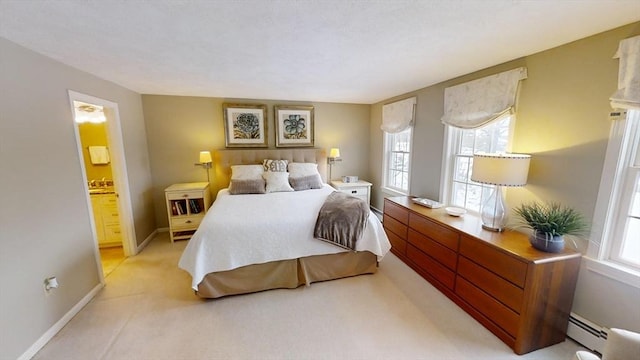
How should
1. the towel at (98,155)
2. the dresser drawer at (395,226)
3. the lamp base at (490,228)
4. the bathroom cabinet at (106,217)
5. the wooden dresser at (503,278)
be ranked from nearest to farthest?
the wooden dresser at (503,278) → the lamp base at (490,228) → the dresser drawer at (395,226) → the bathroom cabinet at (106,217) → the towel at (98,155)

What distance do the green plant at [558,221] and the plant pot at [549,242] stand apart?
0.02m

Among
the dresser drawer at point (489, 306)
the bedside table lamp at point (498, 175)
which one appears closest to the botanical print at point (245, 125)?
the bedside table lamp at point (498, 175)

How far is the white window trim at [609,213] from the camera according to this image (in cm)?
160

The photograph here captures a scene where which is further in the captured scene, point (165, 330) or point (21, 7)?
point (165, 330)

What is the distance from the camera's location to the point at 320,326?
2.03m

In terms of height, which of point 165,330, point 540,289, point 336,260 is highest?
point 540,289

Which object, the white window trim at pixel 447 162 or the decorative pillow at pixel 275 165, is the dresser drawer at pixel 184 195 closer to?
the decorative pillow at pixel 275 165

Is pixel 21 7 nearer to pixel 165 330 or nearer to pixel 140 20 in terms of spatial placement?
pixel 140 20

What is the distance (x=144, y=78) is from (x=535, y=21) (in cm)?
369

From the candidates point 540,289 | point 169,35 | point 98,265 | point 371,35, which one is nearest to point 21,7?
point 169,35

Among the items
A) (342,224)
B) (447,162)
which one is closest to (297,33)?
(342,224)

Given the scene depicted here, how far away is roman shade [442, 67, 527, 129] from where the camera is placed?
223cm

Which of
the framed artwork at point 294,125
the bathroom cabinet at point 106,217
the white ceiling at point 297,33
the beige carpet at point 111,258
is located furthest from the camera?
the framed artwork at point 294,125

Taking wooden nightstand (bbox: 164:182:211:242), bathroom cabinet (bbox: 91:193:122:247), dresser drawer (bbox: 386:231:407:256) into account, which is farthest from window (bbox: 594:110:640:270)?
bathroom cabinet (bbox: 91:193:122:247)
